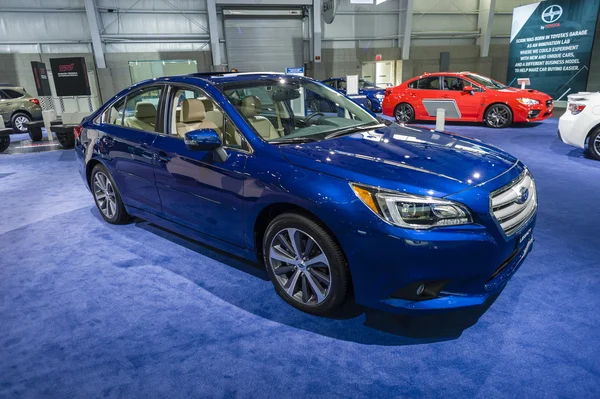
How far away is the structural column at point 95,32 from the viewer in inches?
631

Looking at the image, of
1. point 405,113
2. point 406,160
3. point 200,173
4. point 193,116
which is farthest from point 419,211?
point 405,113

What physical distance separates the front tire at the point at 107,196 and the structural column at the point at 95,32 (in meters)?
15.1

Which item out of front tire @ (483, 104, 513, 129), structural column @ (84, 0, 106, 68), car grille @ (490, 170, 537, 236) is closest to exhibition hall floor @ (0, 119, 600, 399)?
car grille @ (490, 170, 537, 236)

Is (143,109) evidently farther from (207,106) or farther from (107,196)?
(107,196)

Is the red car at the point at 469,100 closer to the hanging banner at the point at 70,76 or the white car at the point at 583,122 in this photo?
the white car at the point at 583,122

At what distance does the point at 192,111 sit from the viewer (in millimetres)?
3281

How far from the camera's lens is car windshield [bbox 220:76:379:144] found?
2.75 metres

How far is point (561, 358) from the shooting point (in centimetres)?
201

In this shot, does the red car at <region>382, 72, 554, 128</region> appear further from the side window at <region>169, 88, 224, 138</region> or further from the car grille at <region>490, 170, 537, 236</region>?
the side window at <region>169, 88, 224, 138</region>

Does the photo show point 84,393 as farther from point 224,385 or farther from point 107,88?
point 107,88

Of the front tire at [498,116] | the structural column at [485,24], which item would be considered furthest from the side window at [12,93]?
the structural column at [485,24]

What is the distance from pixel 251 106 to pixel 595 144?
5.44 meters

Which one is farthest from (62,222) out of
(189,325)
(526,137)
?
(526,137)

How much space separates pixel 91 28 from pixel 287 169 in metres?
17.6
